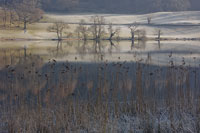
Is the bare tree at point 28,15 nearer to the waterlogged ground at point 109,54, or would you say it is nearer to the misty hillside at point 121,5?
the waterlogged ground at point 109,54

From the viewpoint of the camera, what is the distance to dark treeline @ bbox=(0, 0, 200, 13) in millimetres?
154000

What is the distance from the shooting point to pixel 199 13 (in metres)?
126

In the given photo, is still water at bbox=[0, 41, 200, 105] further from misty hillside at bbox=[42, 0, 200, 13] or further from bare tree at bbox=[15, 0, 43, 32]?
misty hillside at bbox=[42, 0, 200, 13]

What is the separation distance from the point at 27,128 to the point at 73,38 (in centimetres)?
6890

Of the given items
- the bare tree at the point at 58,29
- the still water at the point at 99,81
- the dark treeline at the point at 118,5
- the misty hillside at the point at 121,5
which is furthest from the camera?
the misty hillside at the point at 121,5

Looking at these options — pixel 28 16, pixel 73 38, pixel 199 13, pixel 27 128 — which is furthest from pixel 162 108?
pixel 199 13

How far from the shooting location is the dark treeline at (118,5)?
15400 centimetres

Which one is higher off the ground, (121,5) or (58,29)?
(121,5)

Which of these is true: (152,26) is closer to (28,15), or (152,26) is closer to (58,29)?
(58,29)

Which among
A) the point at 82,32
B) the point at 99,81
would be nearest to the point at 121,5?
the point at 82,32

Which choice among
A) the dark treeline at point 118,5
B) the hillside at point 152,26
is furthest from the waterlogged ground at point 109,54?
the dark treeline at point 118,5

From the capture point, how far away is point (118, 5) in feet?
622

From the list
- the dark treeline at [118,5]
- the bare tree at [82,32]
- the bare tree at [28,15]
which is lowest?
the bare tree at [82,32]

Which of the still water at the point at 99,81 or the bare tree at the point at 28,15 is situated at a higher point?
Answer: the bare tree at the point at 28,15
